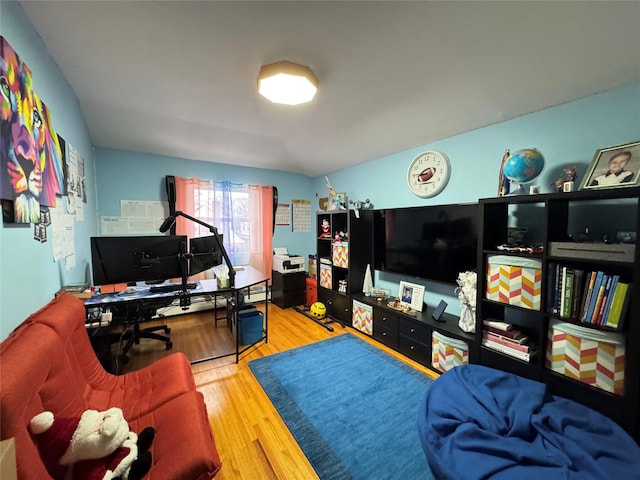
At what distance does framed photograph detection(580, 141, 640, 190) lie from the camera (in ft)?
4.62

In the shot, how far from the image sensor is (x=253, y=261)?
3990mm

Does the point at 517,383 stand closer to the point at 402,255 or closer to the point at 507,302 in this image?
the point at 507,302

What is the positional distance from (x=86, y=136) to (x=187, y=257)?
1.64m

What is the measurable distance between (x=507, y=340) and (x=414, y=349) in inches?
32.8

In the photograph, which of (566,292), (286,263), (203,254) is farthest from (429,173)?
(203,254)

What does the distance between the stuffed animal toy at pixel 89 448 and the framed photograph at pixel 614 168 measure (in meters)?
2.66

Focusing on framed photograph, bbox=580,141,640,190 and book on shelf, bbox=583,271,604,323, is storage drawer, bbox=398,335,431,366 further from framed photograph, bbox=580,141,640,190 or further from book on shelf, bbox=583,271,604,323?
framed photograph, bbox=580,141,640,190

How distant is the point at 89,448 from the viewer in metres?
0.91

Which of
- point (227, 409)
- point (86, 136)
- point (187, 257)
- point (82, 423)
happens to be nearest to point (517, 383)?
point (227, 409)

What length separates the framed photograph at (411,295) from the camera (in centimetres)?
261

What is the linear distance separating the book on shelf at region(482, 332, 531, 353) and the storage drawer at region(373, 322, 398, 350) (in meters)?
0.88

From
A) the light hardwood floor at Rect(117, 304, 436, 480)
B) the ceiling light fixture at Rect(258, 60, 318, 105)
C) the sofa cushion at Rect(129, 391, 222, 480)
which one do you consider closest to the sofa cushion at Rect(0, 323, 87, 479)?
the sofa cushion at Rect(129, 391, 222, 480)

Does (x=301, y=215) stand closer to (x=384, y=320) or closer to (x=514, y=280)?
(x=384, y=320)

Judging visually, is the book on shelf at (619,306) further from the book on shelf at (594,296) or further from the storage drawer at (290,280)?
the storage drawer at (290,280)
